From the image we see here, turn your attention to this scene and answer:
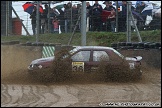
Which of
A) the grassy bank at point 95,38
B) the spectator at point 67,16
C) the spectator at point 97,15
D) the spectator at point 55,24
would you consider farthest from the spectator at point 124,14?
the spectator at point 55,24

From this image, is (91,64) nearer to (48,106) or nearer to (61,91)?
(61,91)

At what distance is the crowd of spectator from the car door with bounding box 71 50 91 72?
365 centimetres

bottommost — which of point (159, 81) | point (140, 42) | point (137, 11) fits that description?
point (159, 81)

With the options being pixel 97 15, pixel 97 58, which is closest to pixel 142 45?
pixel 97 15

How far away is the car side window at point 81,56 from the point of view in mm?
11008

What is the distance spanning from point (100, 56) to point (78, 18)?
3.86m

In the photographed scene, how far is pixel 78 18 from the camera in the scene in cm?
1471

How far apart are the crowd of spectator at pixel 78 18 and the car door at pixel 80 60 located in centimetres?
365

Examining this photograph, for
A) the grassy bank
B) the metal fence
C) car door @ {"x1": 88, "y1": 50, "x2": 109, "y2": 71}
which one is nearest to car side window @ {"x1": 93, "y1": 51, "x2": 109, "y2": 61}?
car door @ {"x1": 88, "y1": 50, "x2": 109, "y2": 71}

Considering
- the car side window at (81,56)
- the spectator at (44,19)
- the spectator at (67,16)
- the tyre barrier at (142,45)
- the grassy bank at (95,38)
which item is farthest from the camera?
the grassy bank at (95,38)

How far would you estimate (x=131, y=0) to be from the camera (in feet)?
48.4

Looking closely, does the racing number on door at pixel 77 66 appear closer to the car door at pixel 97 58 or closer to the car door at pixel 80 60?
the car door at pixel 80 60

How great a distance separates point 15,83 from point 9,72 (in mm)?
1453

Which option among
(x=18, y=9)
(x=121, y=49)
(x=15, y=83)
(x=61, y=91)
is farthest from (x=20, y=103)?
(x=18, y=9)
